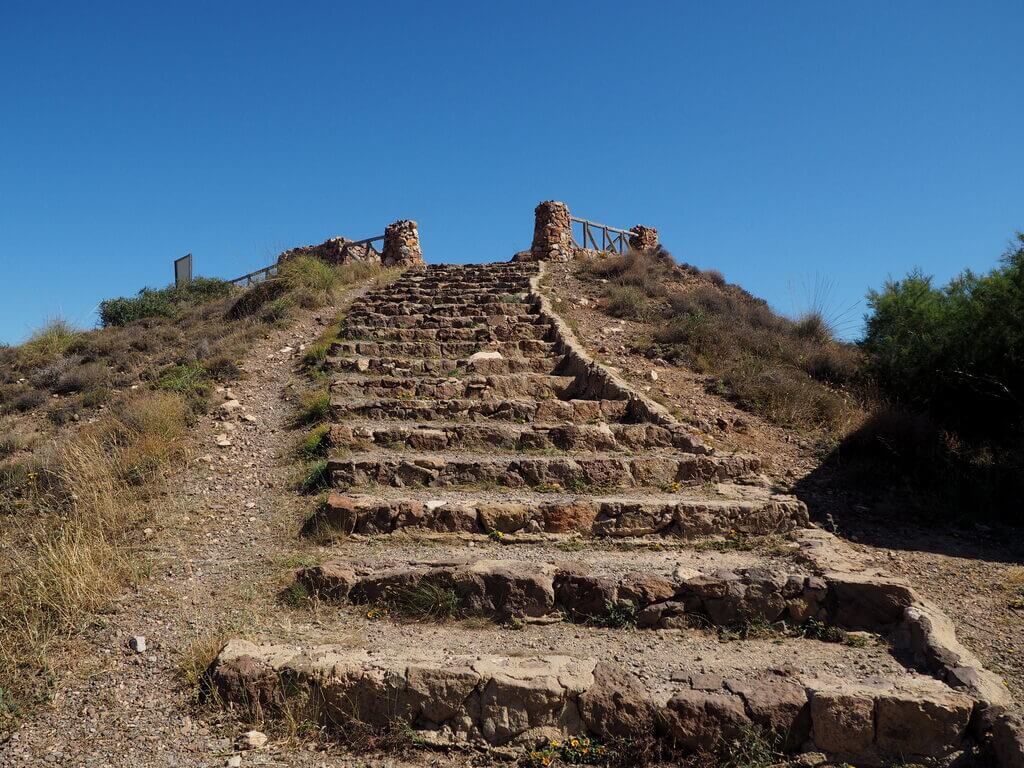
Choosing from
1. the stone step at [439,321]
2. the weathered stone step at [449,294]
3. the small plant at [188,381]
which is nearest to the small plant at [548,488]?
the small plant at [188,381]

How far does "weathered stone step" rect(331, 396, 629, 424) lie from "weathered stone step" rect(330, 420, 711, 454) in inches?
24.2

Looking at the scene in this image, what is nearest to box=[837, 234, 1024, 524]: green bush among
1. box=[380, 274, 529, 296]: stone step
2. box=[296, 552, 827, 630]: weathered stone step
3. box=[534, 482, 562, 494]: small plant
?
box=[296, 552, 827, 630]: weathered stone step

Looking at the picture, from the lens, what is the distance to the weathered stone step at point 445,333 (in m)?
10.7

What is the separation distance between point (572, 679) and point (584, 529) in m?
1.91

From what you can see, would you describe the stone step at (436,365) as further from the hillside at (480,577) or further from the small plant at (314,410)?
the small plant at (314,410)

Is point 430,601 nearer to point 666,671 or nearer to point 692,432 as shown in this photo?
point 666,671

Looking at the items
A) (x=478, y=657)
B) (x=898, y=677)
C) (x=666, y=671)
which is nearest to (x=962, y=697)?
(x=898, y=677)

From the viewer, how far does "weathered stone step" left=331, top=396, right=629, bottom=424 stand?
7637mm

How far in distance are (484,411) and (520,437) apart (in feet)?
2.93

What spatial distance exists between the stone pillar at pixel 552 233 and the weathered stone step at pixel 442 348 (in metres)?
8.17

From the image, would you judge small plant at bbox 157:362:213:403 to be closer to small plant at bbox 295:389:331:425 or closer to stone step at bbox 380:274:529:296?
small plant at bbox 295:389:331:425

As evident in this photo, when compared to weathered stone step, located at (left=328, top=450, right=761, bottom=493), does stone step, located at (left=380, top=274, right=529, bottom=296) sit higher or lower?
higher

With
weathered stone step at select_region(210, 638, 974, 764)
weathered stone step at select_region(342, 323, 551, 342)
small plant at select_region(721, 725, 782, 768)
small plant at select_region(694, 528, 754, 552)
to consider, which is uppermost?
weathered stone step at select_region(342, 323, 551, 342)

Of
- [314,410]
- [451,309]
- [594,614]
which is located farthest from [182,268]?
[594,614]
